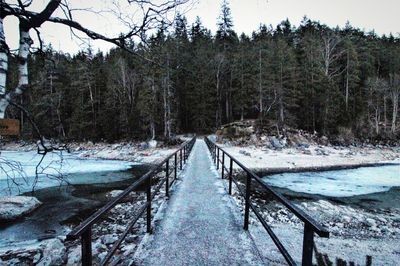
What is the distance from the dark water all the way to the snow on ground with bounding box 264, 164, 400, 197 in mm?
8345

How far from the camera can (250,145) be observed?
29.5m

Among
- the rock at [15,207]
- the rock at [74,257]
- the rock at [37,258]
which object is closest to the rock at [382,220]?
the rock at [74,257]

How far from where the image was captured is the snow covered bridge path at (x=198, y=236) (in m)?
3.65

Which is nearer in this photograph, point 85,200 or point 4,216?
point 4,216

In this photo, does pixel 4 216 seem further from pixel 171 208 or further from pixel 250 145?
pixel 250 145

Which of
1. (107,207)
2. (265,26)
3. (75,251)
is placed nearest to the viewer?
(107,207)

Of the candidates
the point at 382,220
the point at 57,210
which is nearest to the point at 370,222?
the point at 382,220

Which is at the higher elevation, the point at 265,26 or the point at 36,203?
the point at 265,26

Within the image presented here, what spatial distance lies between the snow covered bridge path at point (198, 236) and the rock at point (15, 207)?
17.6 ft

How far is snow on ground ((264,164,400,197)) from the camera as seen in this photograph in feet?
39.3

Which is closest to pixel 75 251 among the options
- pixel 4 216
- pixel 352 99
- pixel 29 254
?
pixel 29 254

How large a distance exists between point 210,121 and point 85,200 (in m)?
37.5

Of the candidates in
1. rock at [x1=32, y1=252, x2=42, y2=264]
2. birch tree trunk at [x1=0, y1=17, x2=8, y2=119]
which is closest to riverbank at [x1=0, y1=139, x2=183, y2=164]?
rock at [x1=32, y1=252, x2=42, y2=264]

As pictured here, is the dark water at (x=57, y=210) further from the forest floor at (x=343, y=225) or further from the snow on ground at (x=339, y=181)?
the snow on ground at (x=339, y=181)
